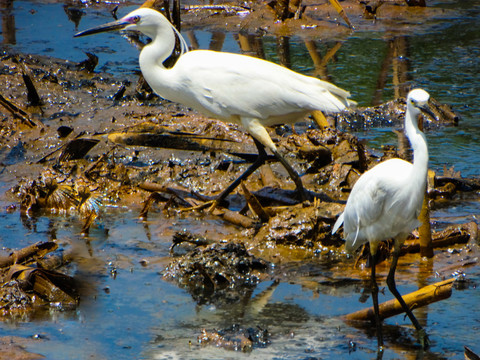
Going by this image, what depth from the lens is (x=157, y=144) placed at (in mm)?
7730

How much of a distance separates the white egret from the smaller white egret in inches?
70.2

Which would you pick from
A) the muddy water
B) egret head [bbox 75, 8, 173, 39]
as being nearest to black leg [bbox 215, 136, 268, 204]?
the muddy water

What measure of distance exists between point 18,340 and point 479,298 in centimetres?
296

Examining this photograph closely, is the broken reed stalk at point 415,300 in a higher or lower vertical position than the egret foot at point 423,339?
higher

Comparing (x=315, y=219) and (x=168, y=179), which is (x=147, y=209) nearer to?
(x=168, y=179)

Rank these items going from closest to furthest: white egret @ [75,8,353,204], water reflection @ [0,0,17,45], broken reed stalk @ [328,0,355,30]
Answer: white egret @ [75,8,353,204]
water reflection @ [0,0,17,45]
broken reed stalk @ [328,0,355,30]

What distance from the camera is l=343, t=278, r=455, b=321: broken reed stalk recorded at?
4469 millimetres

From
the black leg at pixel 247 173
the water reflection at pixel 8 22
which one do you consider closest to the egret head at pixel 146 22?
the black leg at pixel 247 173

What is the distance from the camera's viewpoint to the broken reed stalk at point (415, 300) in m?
4.47

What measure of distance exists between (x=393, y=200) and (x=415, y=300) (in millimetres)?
629

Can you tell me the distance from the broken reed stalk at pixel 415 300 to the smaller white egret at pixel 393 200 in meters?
0.06

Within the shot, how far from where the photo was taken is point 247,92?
6797 millimetres

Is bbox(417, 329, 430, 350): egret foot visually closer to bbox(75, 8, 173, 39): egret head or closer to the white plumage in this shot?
the white plumage

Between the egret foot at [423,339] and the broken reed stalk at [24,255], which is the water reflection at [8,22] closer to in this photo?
the broken reed stalk at [24,255]
